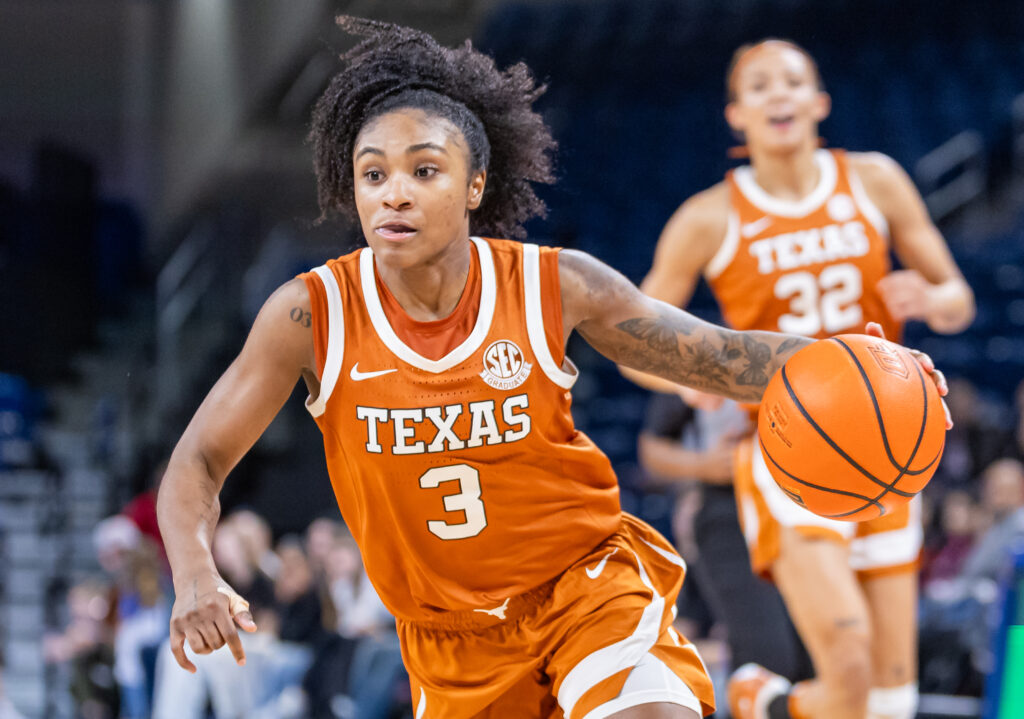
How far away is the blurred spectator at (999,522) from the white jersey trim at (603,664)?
3.69 m

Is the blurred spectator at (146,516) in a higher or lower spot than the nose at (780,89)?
lower

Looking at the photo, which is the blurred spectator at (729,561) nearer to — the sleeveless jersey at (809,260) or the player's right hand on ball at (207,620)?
the sleeveless jersey at (809,260)

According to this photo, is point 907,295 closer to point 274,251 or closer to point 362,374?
point 362,374

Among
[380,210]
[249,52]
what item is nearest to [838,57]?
[249,52]

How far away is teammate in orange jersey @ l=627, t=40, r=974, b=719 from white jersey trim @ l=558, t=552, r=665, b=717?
1.17 m

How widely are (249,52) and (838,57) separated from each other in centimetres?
631

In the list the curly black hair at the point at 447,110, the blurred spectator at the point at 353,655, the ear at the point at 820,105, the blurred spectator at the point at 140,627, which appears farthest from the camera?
the blurred spectator at the point at 140,627

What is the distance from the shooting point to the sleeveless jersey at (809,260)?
3.97 m

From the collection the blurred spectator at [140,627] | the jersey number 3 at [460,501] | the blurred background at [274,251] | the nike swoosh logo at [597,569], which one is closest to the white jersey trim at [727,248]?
the nike swoosh logo at [597,569]

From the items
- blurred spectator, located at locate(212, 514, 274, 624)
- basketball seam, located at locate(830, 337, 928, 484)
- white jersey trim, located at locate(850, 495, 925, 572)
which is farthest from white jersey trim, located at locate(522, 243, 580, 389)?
blurred spectator, located at locate(212, 514, 274, 624)

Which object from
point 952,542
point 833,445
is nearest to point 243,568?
point 952,542

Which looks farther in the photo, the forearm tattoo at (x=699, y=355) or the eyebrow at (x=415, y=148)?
the forearm tattoo at (x=699, y=355)

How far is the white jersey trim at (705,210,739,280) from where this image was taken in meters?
4.13

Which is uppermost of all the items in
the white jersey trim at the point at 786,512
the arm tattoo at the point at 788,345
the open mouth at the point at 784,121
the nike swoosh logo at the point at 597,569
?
the open mouth at the point at 784,121
